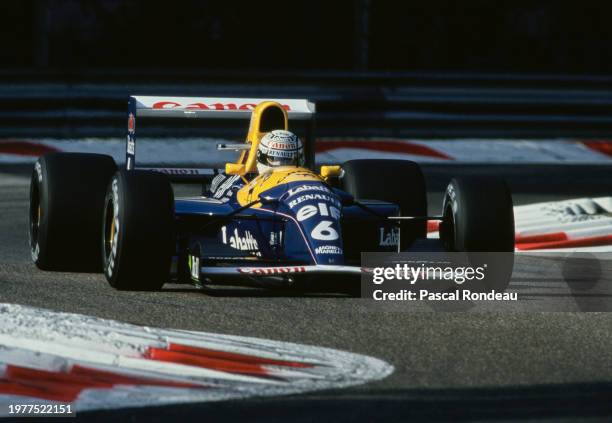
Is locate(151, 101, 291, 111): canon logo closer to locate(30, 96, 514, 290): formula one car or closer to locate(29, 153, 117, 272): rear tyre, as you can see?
locate(30, 96, 514, 290): formula one car

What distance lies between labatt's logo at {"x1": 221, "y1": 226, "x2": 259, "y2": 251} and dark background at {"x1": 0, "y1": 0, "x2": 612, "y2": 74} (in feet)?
43.9

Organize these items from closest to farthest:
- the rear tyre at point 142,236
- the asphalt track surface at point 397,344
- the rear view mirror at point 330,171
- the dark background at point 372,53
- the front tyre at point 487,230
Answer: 1. the asphalt track surface at point 397,344
2. the rear tyre at point 142,236
3. the front tyre at point 487,230
4. the rear view mirror at point 330,171
5. the dark background at point 372,53

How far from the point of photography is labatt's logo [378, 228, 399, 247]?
8820 mm

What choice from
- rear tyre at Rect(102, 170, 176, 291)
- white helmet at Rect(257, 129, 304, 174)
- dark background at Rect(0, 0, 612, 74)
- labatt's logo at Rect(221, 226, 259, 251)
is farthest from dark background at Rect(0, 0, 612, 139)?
rear tyre at Rect(102, 170, 176, 291)

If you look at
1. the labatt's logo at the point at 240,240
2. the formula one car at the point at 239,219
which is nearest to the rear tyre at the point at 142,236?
the formula one car at the point at 239,219

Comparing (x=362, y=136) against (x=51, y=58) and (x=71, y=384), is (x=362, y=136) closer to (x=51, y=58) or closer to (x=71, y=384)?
(x=51, y=58)

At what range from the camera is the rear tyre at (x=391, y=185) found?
981cm

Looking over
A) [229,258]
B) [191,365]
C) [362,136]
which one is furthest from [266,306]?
[362,136]

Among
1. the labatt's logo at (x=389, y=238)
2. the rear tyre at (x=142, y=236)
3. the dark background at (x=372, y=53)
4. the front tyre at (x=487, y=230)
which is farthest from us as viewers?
the dark background at (x=372, y=53)

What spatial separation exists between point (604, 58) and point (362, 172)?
1470cm

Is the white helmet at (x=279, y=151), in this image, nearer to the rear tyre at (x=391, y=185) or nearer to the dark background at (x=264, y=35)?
the rear tyre at (x=391, y=185)

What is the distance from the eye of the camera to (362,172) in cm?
991

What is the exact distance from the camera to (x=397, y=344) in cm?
675

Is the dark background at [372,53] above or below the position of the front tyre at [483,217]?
below
